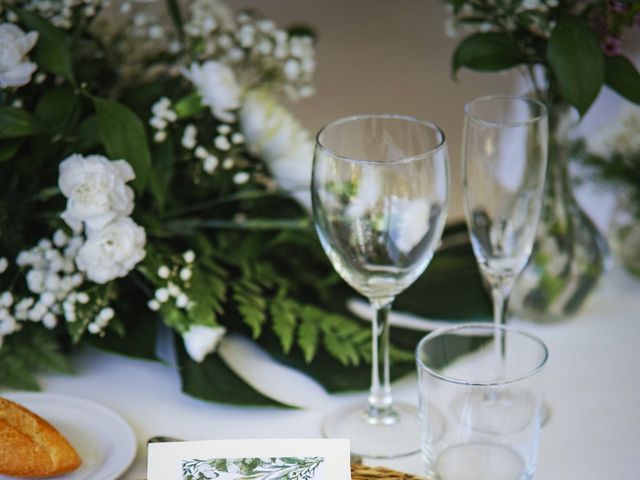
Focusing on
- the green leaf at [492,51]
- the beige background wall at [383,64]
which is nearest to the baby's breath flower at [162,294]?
the green leaf at [492,51]

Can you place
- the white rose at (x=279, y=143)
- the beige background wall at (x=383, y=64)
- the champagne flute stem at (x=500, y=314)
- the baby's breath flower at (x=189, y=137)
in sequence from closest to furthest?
the champagne flute stem at (x=500, y=314)
the baby's breath flower at (x=189, y=137)
the white rose at (x=279, y=143)
the beige background wall at (x=383, y=64)

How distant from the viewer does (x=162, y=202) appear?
100 centimetres

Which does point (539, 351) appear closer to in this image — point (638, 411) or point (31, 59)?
point (638, 411)

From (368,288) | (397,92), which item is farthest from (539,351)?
(397,92)

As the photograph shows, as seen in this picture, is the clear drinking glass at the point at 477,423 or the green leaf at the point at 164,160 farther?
the green leaf at the point at 164,160

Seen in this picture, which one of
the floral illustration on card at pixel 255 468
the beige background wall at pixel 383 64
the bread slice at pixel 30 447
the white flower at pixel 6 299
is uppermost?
the white flower at pixel 6 299

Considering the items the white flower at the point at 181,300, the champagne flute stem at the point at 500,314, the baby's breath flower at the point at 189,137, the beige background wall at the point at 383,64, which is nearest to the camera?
the champagne flute stem at the point at 500,314

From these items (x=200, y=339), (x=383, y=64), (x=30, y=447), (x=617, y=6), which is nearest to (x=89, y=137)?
(x=200, y=339)

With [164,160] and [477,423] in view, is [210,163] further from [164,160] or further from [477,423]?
[477,423]

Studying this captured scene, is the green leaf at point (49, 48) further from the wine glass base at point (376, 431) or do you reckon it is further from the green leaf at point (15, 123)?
the wine glass base at point (376, 431)

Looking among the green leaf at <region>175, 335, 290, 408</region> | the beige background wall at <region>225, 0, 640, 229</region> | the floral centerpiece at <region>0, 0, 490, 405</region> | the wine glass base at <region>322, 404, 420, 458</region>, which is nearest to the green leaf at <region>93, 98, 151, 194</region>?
the floral centerpiece at <region>0, 0, 490, 405</region>

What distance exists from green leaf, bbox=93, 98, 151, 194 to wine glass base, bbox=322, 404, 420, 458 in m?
0.32

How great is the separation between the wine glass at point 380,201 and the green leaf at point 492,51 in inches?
8.5

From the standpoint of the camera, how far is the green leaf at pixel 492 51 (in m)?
1.01
